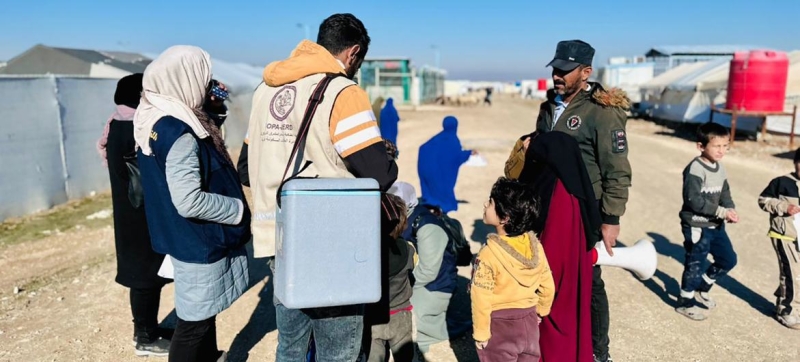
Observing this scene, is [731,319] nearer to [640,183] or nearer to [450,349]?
[450,349]

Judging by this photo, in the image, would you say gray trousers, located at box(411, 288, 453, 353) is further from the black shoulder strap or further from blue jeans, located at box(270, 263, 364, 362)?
the black shoulder strap

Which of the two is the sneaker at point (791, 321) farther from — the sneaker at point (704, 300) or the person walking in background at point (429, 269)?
the person walking in background at point (429, 269)

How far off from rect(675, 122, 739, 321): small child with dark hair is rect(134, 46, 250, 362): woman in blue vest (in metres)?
3.26

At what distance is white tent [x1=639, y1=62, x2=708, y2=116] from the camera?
87.1 ft

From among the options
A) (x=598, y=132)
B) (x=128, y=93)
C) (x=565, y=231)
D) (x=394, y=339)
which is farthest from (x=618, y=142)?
(x=128, y=93)

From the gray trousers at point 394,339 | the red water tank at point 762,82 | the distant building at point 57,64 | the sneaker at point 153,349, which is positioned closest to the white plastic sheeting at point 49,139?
the distant building at point 57,64

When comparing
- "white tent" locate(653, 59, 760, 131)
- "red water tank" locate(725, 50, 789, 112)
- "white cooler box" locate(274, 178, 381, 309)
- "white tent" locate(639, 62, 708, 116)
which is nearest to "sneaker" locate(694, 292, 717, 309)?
"white cooler box" locate(274, 178, 381, 309)

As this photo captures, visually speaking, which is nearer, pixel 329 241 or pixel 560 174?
pixel 329 241

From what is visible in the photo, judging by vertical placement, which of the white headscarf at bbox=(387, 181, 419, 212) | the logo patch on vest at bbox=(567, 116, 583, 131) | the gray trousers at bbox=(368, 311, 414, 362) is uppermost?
the logo patch on vest at bbox=(567, 116, 583, 131)

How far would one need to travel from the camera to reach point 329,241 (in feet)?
6.24

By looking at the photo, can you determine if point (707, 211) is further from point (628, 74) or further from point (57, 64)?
point (628, 74)

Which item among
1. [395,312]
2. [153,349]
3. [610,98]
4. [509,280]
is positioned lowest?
[153,349]

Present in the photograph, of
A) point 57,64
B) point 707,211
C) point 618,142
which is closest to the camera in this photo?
point 618,142

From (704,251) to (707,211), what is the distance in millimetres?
334
